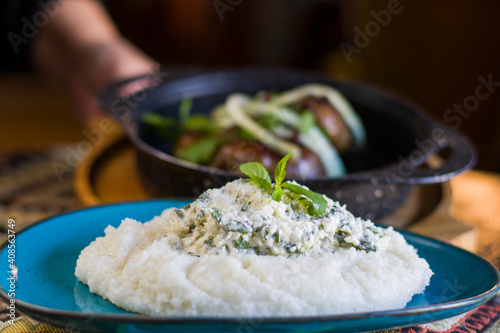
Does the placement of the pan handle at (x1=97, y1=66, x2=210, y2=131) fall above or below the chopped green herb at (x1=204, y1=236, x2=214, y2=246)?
above

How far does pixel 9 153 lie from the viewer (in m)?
2.59

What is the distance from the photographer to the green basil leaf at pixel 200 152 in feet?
6.66

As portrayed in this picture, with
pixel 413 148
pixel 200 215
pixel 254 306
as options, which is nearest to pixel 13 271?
pixel 200 215

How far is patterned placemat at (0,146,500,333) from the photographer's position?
1285mm

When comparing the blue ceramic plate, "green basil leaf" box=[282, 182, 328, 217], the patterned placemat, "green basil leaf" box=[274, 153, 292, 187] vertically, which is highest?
"green basil leaf" box=[274, 153, 292, 187]

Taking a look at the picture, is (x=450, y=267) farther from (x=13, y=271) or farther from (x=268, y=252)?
(x=13, y=271)

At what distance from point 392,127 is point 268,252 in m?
1.43

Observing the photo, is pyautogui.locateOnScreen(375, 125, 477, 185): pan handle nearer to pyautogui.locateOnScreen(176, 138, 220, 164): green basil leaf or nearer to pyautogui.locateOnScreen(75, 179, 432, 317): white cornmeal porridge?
pyautogui.locateOnScreen(75, 179, 432, 317): white cornmeal porridge

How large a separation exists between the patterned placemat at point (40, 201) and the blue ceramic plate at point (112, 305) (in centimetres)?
14

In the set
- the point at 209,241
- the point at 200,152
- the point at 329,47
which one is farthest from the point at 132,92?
the point at 329,47

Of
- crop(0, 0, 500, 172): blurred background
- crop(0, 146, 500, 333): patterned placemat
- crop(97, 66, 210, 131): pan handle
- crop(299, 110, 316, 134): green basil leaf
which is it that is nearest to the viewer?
crop(0, 146, 500, 333): patterned placemat

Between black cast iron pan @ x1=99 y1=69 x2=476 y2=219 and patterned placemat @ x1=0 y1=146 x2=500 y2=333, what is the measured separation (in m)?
0.37

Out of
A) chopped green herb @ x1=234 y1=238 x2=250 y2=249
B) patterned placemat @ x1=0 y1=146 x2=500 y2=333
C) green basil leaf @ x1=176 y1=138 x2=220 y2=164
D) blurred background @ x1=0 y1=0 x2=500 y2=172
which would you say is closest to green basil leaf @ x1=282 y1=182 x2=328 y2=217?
chopped green herb @ x1=234 y1=238 x2=250 y2=249

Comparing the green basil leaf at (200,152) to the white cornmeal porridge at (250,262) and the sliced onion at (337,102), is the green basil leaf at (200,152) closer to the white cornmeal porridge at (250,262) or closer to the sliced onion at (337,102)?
the sliced onion at (337,102)
